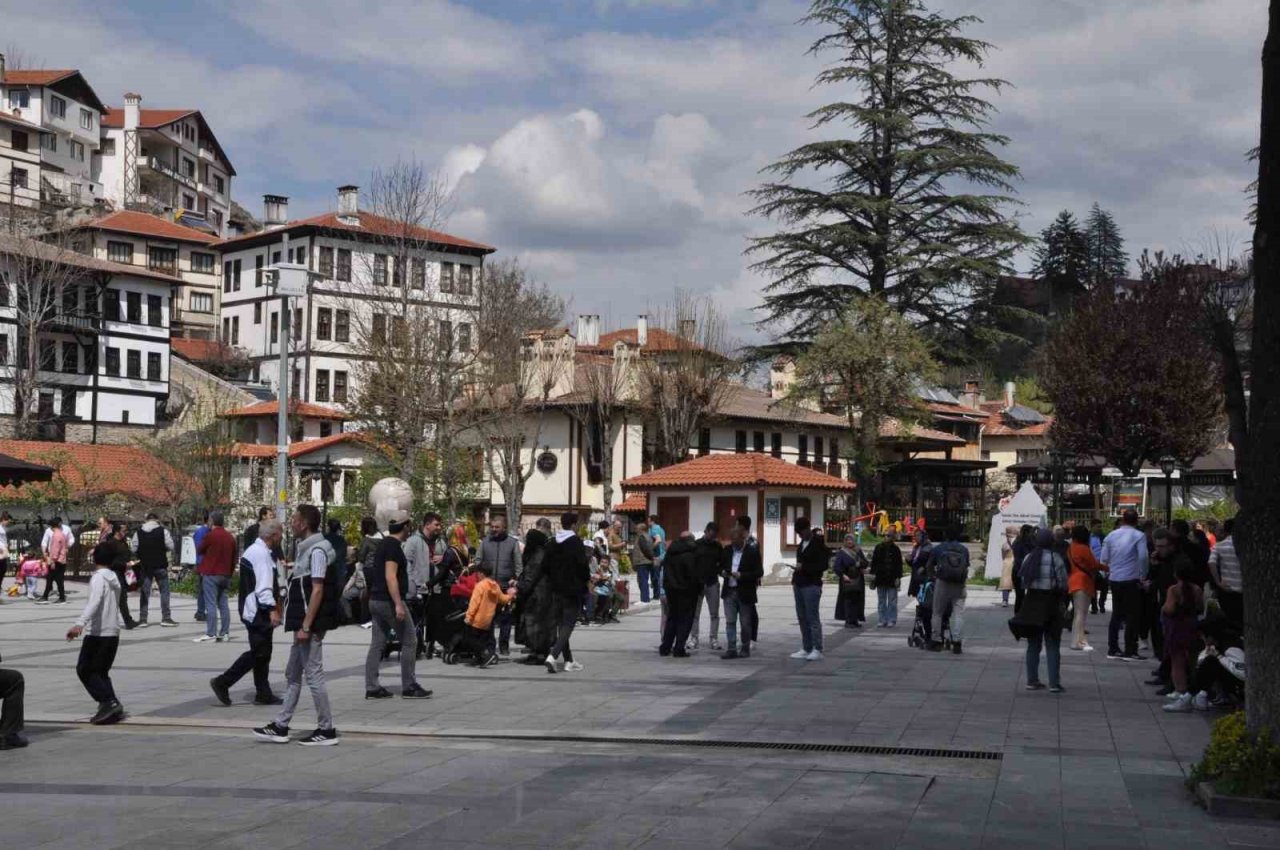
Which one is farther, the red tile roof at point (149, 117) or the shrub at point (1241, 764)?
the red tile roof at point (149, 117)

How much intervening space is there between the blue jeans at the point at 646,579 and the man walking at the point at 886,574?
5.67m

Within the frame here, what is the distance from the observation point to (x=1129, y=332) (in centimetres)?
5047

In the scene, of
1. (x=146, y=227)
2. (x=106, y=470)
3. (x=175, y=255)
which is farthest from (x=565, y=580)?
(x=175, y=255)

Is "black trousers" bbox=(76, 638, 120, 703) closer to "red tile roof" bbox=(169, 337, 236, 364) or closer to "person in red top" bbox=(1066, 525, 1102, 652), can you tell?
"person in red top" bbox=(1066, 525, 1102, 652)

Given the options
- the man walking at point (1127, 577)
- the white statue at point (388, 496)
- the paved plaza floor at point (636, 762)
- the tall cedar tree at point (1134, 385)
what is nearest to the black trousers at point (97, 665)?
the paved plaza floor at point (636, 762)

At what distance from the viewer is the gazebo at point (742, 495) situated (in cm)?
3806

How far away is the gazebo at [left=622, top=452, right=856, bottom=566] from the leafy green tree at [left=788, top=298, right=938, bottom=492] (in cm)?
1039

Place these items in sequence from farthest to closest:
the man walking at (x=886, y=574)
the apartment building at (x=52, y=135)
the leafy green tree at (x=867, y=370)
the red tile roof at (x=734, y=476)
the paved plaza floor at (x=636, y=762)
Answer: the apartment building at (x=52, y=135), the leafy green tree at (x=867, y=370), the red tile roof at (x=734, y=476), the man walking at (x=886, y=574), the paved plaza floor at (x=636, y=762)

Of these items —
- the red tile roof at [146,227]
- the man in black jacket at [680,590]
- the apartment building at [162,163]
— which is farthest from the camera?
the apartment building at [162,163]

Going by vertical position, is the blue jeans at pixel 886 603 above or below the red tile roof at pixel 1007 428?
below

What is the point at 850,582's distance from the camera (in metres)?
22.7

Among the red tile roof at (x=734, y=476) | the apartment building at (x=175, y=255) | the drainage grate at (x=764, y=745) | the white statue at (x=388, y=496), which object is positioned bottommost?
the drainage grate at (x=764, y=745)

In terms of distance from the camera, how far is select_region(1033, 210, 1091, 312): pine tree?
116 metres

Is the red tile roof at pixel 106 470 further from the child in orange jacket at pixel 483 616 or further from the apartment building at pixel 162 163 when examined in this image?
the apartment building at pixel 162 163
